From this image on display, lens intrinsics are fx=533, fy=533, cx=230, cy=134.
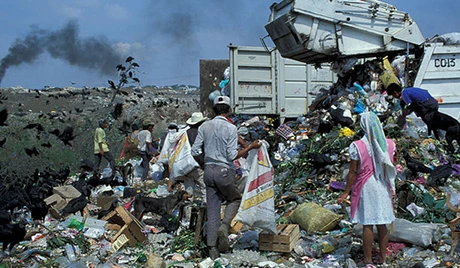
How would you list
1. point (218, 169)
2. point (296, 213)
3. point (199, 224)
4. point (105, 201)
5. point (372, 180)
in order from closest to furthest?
point (372, 180), point (218, 169), point (199, 224), point (296, 213), point (105, 201)

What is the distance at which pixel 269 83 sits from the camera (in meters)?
11.4

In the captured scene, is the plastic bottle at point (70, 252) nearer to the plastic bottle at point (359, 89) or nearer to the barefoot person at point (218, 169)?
the barefoot person at point (218, 169)

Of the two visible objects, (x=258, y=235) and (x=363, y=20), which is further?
(x=363, y=20)

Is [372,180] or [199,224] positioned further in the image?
[199,224]

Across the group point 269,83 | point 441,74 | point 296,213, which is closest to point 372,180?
point 296,213

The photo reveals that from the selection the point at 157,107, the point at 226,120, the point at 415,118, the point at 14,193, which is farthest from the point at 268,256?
the point at 157,107

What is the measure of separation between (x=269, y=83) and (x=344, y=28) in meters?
2.49

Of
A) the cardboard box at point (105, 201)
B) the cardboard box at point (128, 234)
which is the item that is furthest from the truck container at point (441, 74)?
the cardboard box at point (128, 234)

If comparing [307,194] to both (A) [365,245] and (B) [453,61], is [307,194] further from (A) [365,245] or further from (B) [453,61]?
(B) [453,61]

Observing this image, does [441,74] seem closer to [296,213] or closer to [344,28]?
[344,28]

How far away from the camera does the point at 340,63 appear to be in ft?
32.0

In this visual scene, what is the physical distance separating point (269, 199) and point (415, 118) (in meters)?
4.45

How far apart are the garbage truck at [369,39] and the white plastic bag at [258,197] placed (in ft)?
15.1

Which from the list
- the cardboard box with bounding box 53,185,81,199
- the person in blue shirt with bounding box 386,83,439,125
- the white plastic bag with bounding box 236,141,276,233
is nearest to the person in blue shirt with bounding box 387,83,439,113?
the person in blue shirt with bounding box 386,83,439,125
